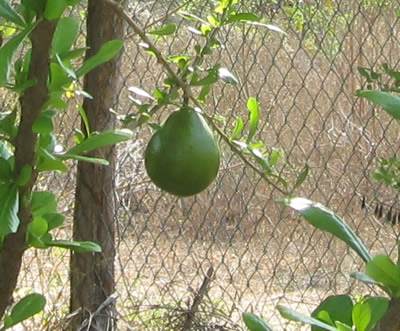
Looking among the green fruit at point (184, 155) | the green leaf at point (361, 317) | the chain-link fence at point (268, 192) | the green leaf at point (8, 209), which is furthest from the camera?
the chain-link fence at point (268, 192)

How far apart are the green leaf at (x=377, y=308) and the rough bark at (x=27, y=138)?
0.25m

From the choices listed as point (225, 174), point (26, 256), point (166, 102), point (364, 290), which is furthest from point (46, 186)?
point (166, 102)

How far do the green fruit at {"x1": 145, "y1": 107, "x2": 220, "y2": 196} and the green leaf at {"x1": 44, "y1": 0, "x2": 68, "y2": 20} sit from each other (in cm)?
56

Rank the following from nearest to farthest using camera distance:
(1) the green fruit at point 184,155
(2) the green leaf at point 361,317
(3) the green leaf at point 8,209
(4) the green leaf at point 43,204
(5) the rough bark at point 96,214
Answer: (2) the green leaf at point 361,317
(3) the green leaf at point 8,209
(4) the green leaf at point 43,204
(1) the green fruit at point 184,155
(5) the rough bark at point 96,214

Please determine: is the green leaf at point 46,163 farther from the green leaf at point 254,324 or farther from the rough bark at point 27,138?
the green leaf at point 254,324

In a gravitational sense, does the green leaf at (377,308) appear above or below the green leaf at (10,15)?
below

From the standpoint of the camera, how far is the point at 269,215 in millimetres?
3016

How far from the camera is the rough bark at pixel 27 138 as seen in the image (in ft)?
1.74

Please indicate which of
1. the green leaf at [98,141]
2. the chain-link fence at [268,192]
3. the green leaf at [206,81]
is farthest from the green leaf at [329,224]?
the chain-link fence at [268,192]

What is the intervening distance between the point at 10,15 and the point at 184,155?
583mm

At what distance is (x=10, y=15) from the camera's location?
1.71 feet

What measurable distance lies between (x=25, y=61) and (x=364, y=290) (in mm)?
2300

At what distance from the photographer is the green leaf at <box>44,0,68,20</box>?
0.49 m

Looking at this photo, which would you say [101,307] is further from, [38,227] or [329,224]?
[329,224]
